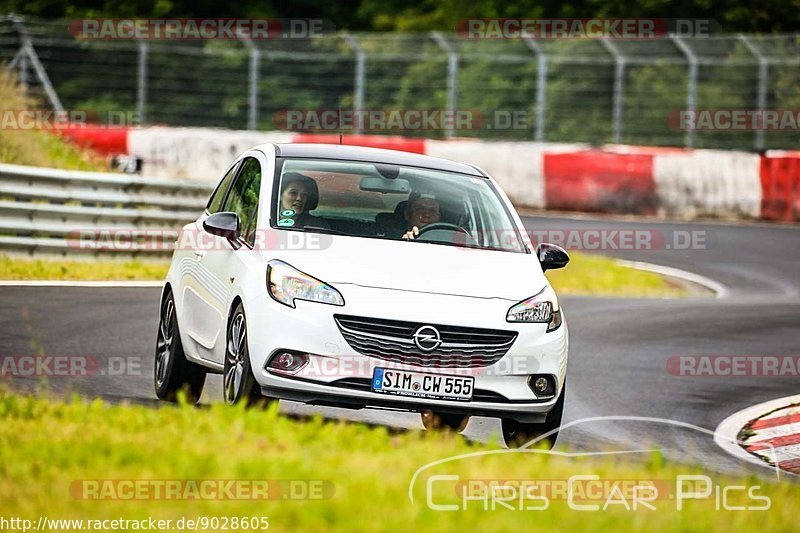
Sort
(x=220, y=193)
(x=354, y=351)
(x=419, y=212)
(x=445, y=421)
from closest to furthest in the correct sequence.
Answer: (x=354, y=351) < (x=419, y=212) < (x=445, y=421) < (x=220, y=193)

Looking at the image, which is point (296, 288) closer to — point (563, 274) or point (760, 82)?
point (563, 274)

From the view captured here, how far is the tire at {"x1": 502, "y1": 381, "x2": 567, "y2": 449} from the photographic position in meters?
8.77

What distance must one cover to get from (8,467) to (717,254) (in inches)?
705

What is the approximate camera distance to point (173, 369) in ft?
32.2

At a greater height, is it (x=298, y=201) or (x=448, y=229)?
(x=298, y=201)

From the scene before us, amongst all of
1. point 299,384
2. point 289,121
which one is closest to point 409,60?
point 289,121

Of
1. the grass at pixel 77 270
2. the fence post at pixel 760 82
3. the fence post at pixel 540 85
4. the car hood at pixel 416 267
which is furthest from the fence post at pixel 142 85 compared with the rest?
the car hood at pixel 416 267

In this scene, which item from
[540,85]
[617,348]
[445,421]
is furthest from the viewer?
[540,85]

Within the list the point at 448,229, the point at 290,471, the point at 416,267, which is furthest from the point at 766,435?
the point at 290,471

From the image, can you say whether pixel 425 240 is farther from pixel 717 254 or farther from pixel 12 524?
pixel 717 254

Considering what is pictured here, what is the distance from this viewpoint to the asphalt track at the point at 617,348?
1022 cm

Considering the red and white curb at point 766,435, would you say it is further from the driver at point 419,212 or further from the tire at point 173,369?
the tire at point 173,369

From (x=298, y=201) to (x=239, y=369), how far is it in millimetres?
1232

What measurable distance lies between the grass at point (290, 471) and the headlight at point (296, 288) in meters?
0.79
